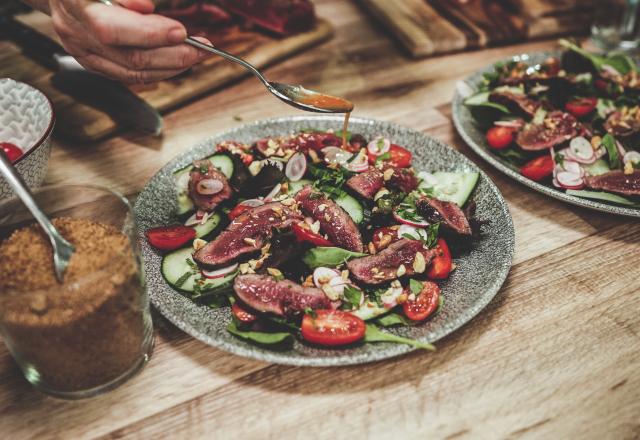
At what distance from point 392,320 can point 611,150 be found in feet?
5.10

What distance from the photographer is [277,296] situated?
184 cm

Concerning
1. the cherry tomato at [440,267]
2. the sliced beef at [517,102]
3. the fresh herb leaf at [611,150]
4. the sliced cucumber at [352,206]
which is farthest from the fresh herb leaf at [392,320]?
the sliced beef at [517,102]

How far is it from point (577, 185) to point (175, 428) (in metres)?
1.99

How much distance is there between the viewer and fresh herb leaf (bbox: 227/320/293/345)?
67.8 inches

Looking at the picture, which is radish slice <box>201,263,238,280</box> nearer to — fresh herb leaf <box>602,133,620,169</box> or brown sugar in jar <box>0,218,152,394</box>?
brown sugar in jar <box>0,218,152,394</box>

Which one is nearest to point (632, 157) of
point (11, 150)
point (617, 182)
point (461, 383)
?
point (617, 182)

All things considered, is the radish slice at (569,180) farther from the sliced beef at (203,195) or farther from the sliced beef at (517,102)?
the sliced beef at (203,195)

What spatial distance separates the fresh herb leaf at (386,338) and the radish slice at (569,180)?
1.20 m

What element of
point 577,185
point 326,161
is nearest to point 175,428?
point 326,161

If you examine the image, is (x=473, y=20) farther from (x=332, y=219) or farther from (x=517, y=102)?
(x=332, y=219)

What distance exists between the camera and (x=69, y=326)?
1459mm

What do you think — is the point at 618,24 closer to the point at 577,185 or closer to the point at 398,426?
the point at 577,185

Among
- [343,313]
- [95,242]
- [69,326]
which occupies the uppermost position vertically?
[95,242]

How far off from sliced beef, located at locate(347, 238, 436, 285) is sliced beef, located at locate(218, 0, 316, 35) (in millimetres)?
2520
